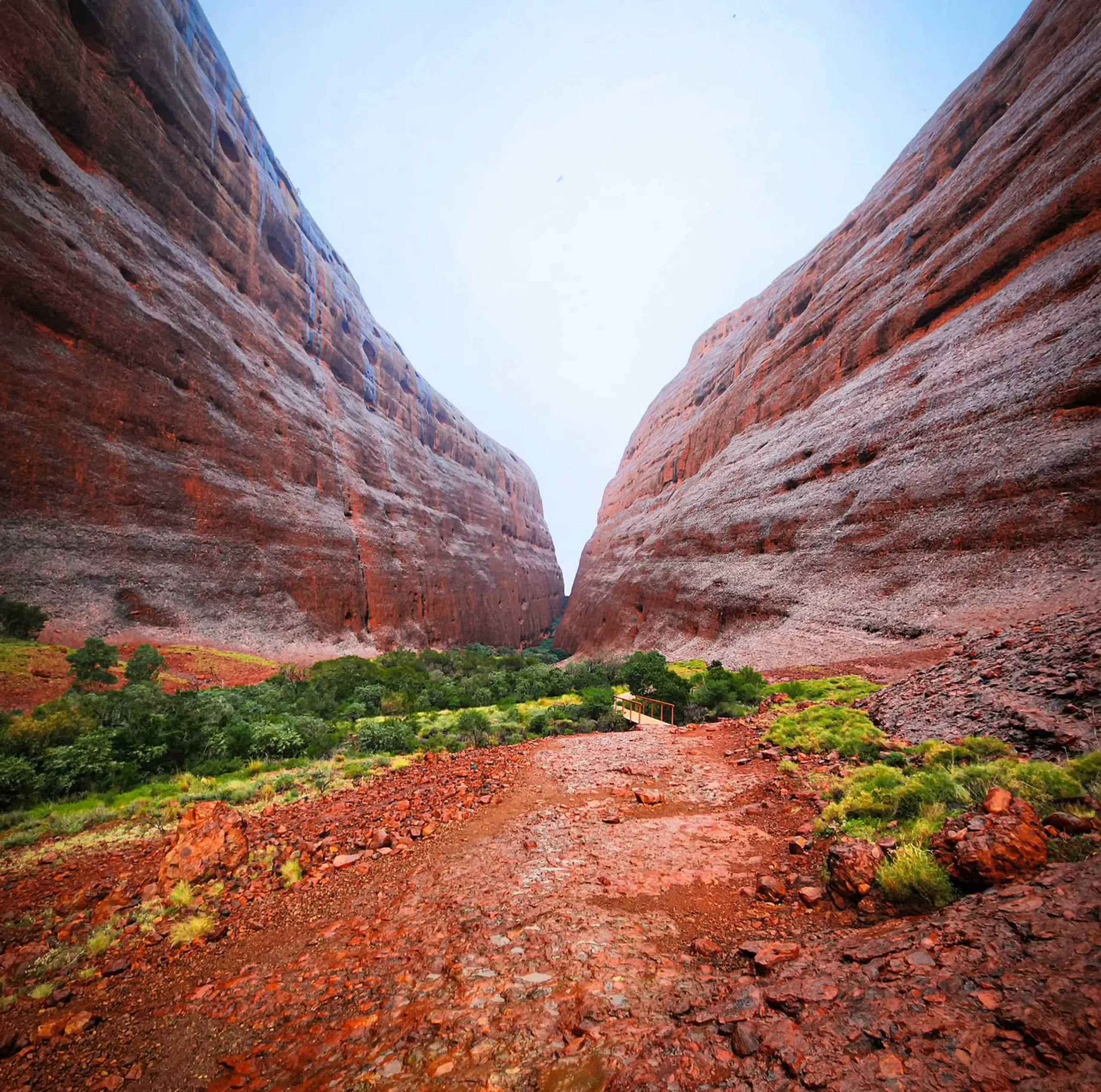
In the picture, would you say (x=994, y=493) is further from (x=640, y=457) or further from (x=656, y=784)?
(x=640, y=457)

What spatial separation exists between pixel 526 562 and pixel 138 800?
147 feet

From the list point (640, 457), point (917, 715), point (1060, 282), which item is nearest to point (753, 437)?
point (1060, 282)

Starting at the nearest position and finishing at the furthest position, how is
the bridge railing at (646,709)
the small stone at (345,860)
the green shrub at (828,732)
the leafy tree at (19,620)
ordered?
1. the small stone at (345,860)
2. the green shrub at (828,732)
3. the bridge railing at (646,709)
4. the leafy tree at (19,620)

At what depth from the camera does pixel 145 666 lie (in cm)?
1228

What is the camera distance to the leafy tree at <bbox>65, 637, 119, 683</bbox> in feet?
35.4

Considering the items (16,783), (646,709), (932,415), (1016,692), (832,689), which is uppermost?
(932,415)

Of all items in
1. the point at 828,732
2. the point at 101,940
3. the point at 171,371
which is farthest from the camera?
the point at 171,371

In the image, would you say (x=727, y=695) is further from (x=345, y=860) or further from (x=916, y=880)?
(x=345, y=860)

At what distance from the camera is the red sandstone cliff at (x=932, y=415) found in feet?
38.4

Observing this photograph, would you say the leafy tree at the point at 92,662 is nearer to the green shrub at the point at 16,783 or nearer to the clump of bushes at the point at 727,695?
the green shrub at the point at 16,783

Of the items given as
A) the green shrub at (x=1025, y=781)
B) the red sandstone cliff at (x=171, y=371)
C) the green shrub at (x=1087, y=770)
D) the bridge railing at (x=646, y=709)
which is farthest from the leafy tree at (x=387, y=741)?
the red sandstone cliff at (x=171, y=371)

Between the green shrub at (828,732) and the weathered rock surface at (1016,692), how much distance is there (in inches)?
14.7

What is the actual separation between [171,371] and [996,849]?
2624 cm

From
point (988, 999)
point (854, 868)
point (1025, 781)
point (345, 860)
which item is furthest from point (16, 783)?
point (1025, 781)
